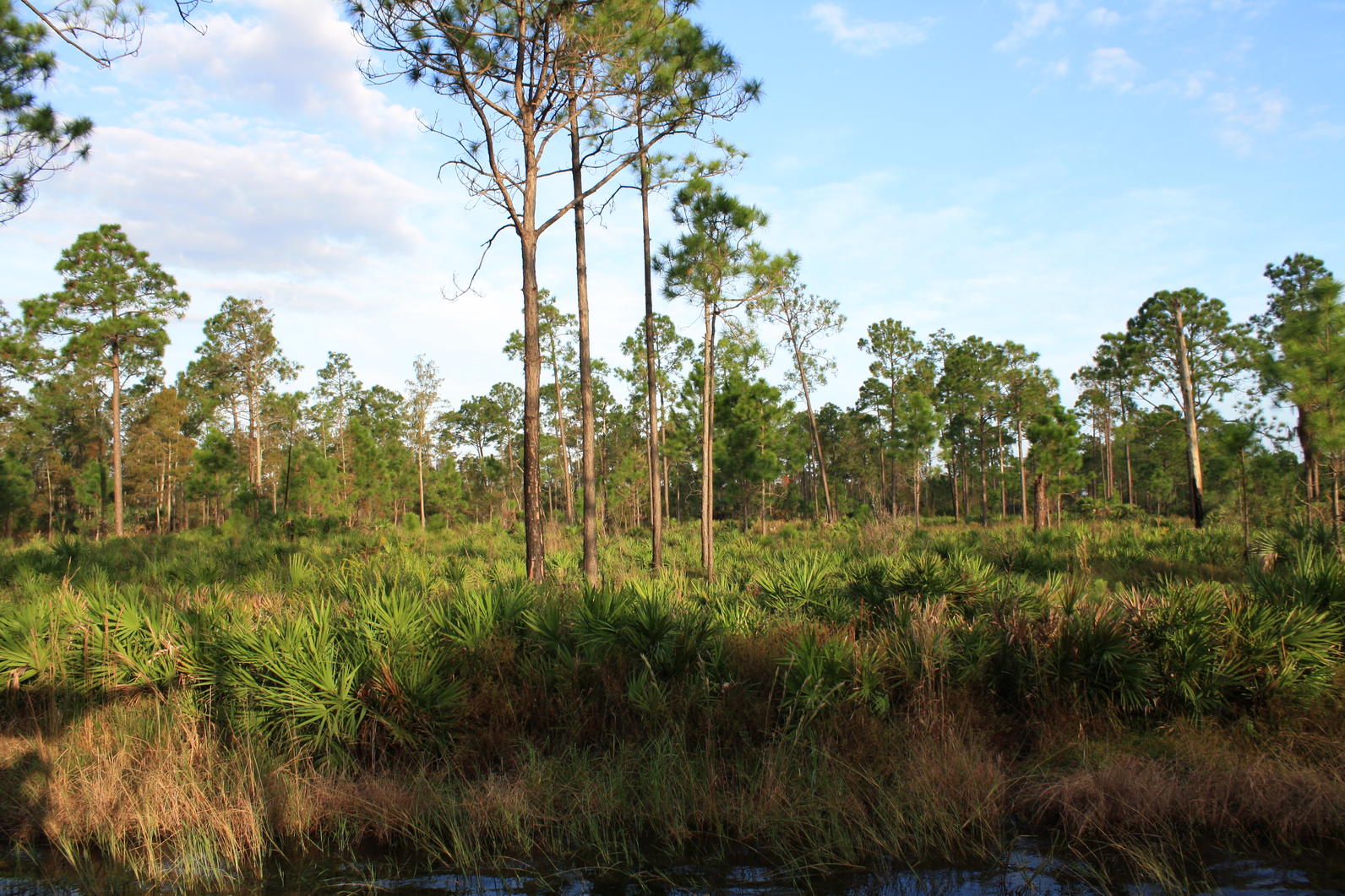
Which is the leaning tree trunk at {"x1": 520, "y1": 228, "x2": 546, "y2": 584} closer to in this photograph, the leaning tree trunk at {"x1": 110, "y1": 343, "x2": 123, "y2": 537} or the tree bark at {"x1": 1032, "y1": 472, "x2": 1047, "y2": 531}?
the tree bark at {"x1": 1032, "y1": 472, "x2": 1047, "y2": 531}

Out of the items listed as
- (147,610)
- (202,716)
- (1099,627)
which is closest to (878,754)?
(1099,627)

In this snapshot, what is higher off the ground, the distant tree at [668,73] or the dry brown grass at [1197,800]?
the distant tree at [668,73]

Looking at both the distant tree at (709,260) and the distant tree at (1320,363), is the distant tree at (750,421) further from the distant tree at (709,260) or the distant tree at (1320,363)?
the distant tree at (1320,363)

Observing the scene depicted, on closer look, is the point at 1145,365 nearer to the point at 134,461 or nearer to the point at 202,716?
the point at 202,716

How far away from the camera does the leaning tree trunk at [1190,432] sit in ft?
83.5

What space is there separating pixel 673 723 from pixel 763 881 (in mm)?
1682

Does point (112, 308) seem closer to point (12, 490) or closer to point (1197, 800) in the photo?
point (12, 490)

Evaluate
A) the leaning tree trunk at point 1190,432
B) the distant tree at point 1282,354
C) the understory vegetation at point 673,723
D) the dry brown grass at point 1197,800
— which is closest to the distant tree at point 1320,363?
the distant tree at point 1282,354

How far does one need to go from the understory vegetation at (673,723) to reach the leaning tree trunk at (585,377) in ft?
17.3

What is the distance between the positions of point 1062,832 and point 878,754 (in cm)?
126

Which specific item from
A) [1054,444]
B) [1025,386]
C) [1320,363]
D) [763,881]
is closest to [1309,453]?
[1320,363]

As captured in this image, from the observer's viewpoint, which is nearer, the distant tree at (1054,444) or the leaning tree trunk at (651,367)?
the leaning tree trunk at (651,367)

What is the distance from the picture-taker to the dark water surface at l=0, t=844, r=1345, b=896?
13.7 ft

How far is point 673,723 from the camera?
5977 millimetres
